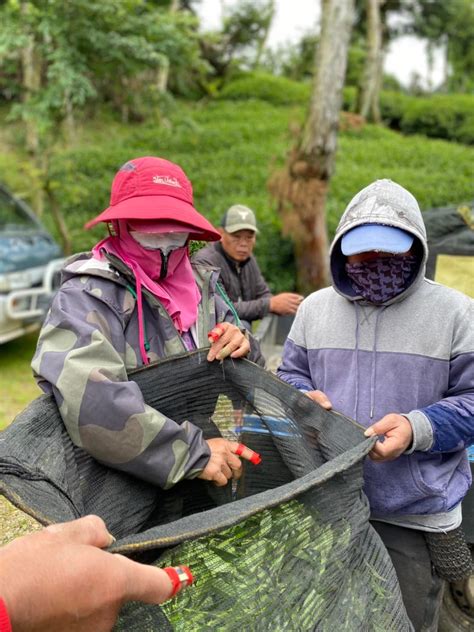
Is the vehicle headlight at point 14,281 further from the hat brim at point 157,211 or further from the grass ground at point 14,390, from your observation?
the hat brim at point 157,211

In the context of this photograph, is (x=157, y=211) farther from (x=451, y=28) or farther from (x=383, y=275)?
(x=451, y=28)

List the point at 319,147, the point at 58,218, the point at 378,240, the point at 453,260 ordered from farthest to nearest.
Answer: the point at 58,218 < the point at 319,147 < the point at 453,260 < the point at 378,240

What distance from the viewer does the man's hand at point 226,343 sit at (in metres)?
1.90

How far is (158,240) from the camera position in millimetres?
1908

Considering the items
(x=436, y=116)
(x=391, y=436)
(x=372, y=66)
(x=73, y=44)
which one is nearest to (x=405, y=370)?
(x=391, y=436)

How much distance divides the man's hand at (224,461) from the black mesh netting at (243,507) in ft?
0.37

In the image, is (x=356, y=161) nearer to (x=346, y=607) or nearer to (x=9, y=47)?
(x=9, y=47)

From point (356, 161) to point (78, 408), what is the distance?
16.1 metres

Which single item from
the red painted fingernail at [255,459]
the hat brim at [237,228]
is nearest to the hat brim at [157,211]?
the red painted fingernail at [255,459]

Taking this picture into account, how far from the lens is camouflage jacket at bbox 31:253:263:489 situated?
1.54 meters

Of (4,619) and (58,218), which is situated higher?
(4,619)

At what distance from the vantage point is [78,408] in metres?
1.54

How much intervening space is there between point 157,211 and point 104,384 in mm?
552

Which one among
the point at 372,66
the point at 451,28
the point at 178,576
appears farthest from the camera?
the point at 451,28
